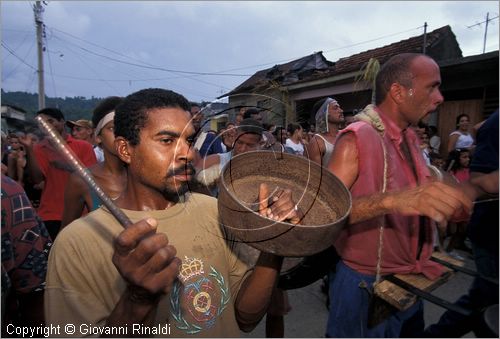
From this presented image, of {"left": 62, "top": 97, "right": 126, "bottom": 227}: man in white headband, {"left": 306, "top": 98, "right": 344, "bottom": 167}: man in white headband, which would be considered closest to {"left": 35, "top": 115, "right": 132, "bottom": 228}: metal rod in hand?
{"left": 62, "top": 97, "right": 126, "bottom": 227}: man in white headband

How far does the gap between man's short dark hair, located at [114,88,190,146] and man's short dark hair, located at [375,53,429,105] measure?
4.45 ft

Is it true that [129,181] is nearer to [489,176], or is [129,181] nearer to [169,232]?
[169,232]

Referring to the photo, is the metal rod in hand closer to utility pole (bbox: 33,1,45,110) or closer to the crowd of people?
the crowd of people

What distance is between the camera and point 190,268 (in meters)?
1.36

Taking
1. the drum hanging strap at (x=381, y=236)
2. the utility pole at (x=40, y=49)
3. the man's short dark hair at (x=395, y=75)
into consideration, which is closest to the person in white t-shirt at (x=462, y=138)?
the man's short dark hair at (x=395, y=75)

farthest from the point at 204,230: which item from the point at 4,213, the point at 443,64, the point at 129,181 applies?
the point at 443,64

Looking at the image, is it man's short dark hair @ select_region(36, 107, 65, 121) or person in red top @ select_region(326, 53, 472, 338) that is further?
man's short dark hair @ select_region(36, 107, 65, 121)

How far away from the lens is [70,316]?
3.83ft

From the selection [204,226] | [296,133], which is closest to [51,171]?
[204,226]

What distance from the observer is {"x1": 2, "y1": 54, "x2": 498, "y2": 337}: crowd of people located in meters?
1.17

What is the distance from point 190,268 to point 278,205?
473 mm

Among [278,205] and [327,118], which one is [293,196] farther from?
[327,118]

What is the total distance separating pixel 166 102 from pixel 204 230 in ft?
1.87

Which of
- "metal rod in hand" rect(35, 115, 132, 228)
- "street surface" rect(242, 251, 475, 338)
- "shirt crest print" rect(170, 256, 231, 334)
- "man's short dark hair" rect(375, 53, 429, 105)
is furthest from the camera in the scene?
"street surface" rect(242, 251, 475, 338)
